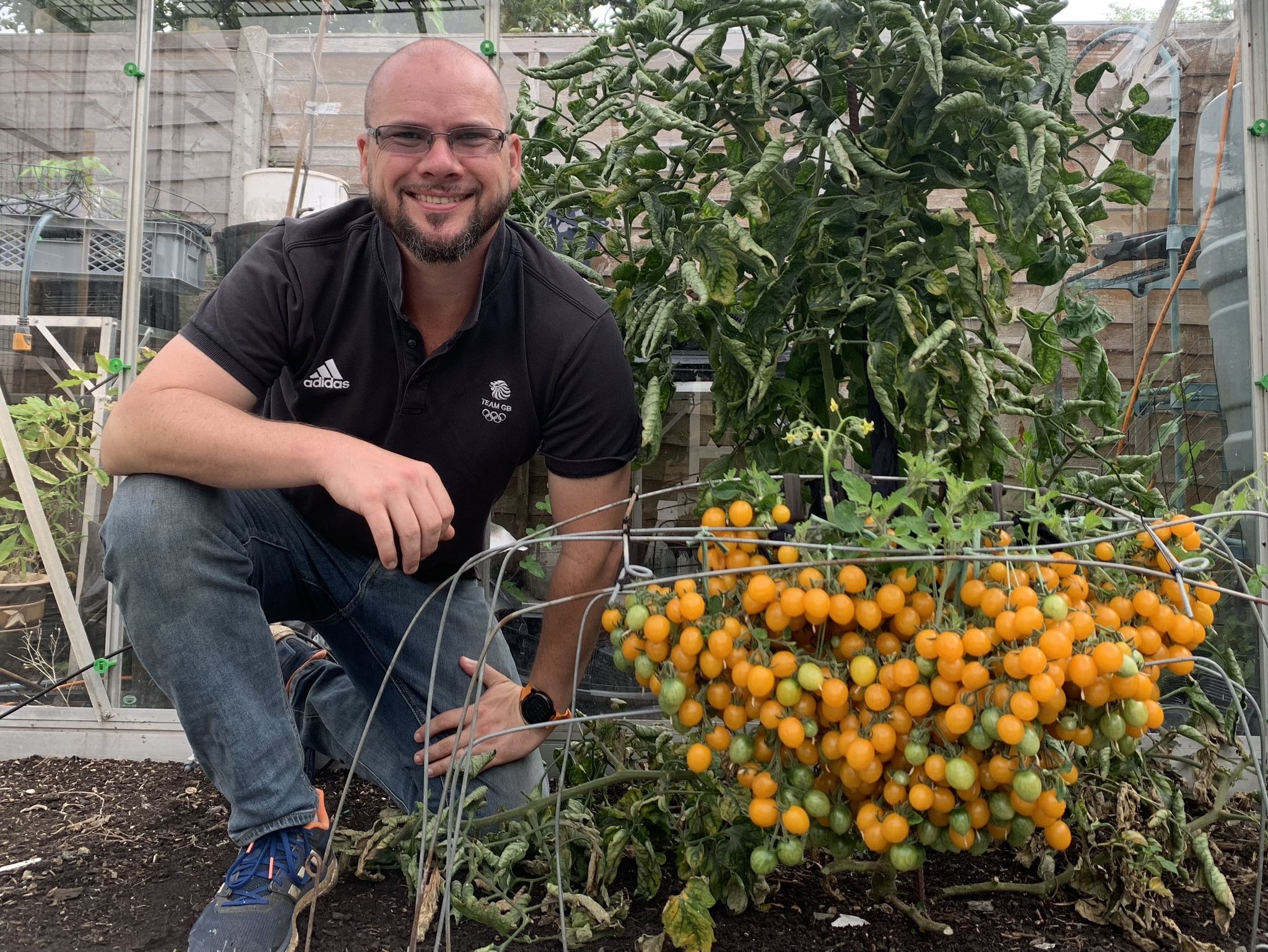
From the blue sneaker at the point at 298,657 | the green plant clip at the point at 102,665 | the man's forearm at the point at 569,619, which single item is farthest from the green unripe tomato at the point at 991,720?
the green plant clip at the point at 102,665

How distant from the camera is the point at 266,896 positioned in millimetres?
1216

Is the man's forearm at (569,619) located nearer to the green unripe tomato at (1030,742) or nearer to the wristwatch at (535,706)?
the wristwatch at (535,706)

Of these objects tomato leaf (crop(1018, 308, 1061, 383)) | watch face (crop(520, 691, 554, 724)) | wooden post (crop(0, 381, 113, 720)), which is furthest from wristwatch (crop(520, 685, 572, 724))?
wooden post (crop(0, 381, 113, 720))

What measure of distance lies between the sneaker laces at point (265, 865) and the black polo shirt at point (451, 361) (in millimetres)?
510

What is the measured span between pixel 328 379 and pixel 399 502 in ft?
1.65

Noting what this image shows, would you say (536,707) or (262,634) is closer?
(262,634)

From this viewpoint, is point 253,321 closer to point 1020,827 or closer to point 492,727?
point 492,727

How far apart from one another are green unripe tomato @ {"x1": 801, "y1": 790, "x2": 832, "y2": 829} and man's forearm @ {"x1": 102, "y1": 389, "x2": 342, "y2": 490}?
2.35 feet

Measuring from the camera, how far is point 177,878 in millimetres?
1419

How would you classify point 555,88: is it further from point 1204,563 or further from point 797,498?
point 1204,563

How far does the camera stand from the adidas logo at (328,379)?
1.51 meters

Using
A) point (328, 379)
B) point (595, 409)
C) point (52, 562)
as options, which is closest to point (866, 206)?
point (595, 409)

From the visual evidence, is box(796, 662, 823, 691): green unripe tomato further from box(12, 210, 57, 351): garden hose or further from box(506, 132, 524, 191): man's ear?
box(12, 210, 57, 351): garden hose

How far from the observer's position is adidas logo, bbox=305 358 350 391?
151 cm
